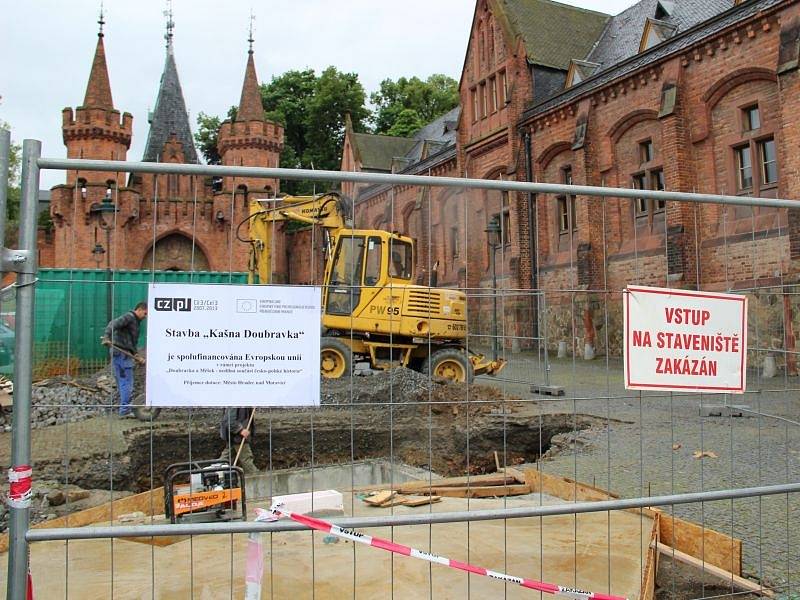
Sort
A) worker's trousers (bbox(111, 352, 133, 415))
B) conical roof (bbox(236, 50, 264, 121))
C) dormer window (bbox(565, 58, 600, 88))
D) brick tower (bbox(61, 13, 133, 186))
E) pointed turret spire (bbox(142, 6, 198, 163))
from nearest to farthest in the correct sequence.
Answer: worker's trousers (bbox(111, 352, 133, 415)) → dormer window (bbox(565, 58, 600, 88)) → brick tower (bbox(61, 13, 133, 186)) → conical roof (bbox(236, 50, 264, 121)) → pointed turret spire (bbox(142, 6, 198, 163))

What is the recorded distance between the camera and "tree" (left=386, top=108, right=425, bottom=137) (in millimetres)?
53344

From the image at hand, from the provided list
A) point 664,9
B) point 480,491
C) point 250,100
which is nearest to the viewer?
point 480,491

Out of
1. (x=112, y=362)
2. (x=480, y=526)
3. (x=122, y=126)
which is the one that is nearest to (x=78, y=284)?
(x=112, y=362)

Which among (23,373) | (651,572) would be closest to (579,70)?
(651,572)

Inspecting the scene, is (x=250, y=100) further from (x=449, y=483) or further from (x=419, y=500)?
(x=419, y=500)

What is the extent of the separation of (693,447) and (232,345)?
22.6ft

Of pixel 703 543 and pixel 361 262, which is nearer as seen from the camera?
pixel 703 543

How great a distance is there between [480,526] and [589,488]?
1.14m

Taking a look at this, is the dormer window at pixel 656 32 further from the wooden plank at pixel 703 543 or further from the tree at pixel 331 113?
the tree at pixel 331 113

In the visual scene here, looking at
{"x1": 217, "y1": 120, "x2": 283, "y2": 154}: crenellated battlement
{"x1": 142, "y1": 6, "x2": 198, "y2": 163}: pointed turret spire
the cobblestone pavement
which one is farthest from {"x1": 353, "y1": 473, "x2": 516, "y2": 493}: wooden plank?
{"x1": 142, "y1": 6, "x2": 198, "y2": 163}: pointed turret spire

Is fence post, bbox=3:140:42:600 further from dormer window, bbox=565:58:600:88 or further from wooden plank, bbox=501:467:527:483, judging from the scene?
dormer window, bbox=565:58:600:88

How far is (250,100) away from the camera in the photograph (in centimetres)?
3669

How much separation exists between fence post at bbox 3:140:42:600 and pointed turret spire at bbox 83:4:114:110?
36748mm

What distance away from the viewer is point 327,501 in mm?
4809
